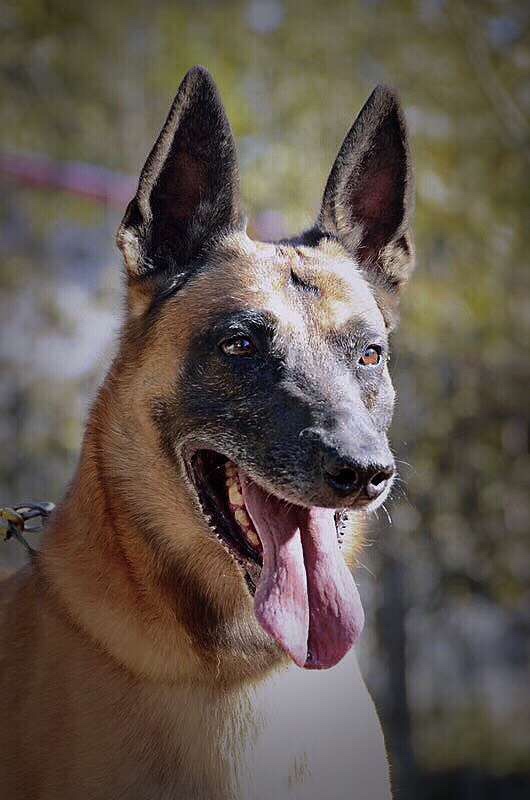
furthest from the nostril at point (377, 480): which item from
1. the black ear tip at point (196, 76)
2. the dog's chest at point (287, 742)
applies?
the black ear tip at point (196, 76)

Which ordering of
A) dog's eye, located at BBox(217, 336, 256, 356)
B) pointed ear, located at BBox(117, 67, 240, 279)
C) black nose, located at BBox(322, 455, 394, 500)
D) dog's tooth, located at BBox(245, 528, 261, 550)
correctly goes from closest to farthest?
black nose, located at BBox(322, 455, 394, 500) < dog's tooth, located at BBox(245, 528, 261, 550) < dog's eye, located at BBox(217, 336, 256, 356) < pointed ear, located at BBox(117, 67, 240, 279)

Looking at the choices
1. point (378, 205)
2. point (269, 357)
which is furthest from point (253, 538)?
point (378, 205)

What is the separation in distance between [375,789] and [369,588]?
4604 mm

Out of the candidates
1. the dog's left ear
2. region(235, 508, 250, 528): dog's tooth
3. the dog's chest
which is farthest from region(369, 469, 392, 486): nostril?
the dog's left ear

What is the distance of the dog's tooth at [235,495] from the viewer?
202cm

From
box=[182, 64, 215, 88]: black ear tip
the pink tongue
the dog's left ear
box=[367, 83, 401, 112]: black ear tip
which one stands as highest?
box=[182, 64, 215, 88]: black ear tip

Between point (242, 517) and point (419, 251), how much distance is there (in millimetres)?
4707

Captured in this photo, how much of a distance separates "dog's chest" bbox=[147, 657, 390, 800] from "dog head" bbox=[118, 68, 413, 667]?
236 millimetres

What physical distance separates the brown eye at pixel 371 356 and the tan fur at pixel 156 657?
0.35 ft

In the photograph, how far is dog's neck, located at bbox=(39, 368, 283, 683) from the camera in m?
2.00

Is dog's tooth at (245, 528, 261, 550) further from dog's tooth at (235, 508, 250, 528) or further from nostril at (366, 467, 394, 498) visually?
nostril at (366, 467, 394, 498)

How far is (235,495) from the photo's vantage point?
203 cm

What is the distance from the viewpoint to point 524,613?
21.7 feet

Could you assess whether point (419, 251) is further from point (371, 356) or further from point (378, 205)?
point (371, 356)
